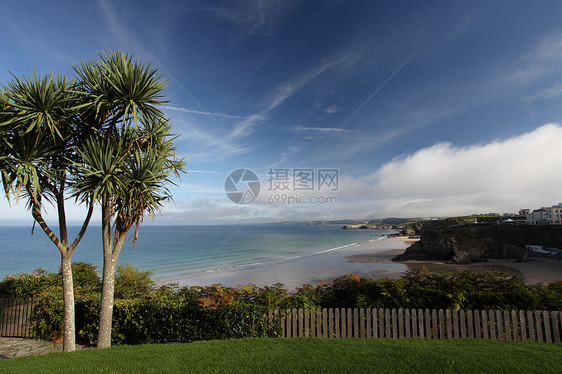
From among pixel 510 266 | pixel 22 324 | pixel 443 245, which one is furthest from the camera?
pixel 443 245

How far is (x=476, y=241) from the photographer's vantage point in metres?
33.8

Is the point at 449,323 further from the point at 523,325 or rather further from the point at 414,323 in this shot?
the point at 523,325

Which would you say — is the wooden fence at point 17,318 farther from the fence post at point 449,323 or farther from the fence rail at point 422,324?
the fence post at point 449,323

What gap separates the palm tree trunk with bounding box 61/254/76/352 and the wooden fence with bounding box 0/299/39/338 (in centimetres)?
304

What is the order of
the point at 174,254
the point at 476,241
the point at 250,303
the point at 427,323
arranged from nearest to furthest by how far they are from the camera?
the point at 427,323
the point at 250,303
the point at 476,241
the point at 174,254

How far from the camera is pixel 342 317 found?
636cm

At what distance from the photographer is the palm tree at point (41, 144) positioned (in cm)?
529

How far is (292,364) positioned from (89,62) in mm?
7669

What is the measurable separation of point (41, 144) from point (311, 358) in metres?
7.26

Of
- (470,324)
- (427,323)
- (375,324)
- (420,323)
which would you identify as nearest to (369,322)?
(375,324)

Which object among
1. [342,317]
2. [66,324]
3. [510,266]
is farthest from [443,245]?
[66,324]

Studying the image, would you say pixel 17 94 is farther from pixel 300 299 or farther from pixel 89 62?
pixel 300 299

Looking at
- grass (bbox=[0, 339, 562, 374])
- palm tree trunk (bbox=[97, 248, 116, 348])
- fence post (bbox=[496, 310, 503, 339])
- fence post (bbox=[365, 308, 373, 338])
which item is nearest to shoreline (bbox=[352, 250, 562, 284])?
fence post (bbox=[496, 310, 503, 339])

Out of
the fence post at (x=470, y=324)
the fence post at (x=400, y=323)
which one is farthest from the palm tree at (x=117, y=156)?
the fence post at (x=470, y=324)
